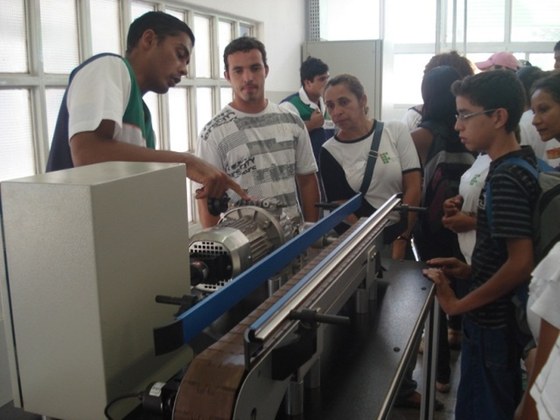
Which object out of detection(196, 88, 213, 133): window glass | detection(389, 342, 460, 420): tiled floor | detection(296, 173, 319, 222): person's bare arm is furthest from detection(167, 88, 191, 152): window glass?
detection(389, 342, 460, 420): tiled floor

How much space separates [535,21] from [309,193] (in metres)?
5.25

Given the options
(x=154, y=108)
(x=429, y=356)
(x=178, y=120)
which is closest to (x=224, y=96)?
(x=178, y=120)

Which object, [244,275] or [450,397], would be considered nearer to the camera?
[244,275]

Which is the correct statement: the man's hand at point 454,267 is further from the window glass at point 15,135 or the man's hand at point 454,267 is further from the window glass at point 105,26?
the window glass at point 105,26

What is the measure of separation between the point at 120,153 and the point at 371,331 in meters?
0.75

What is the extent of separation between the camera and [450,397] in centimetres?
251

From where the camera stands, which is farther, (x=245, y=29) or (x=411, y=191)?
(x=245, y=29)

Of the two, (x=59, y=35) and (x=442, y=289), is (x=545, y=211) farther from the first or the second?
(x=59, y=35)

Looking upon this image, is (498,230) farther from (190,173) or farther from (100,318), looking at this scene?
(100,318)

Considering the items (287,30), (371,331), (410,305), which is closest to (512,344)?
(410,305)

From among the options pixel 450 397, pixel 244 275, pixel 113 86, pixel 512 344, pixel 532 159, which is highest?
pixel 113 86

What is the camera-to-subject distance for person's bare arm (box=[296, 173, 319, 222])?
244 cm

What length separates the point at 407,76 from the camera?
22.7 feet

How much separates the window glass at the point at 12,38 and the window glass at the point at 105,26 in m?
0.47
